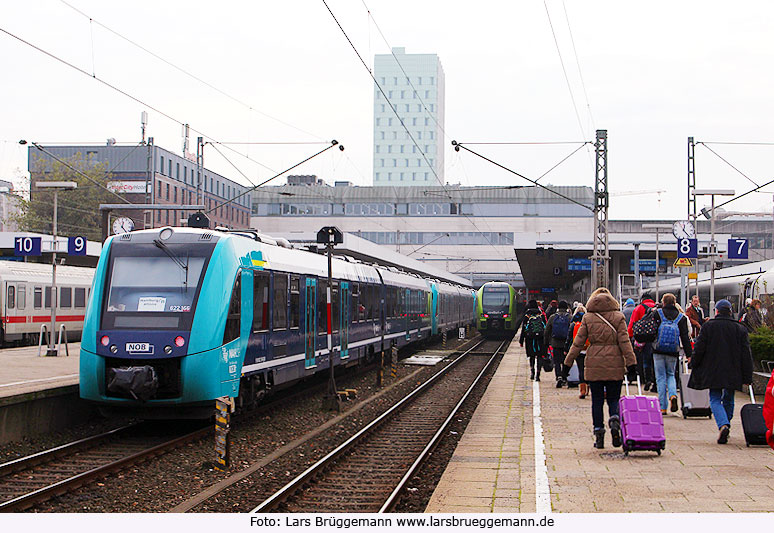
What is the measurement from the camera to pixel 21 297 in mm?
29250

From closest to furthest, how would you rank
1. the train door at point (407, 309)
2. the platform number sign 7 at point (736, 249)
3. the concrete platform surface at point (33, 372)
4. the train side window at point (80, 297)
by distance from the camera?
1. the concrete platform surface at point (33, 372)
2. the platform number sign 7 at point (736, 249)
3. the train door at point (407, 309)
4. the train side window at point (80, 297)

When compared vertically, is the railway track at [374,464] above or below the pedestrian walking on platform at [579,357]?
below

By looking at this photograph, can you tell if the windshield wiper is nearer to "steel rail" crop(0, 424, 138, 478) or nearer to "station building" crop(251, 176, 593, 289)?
"steel rail" crop(0, 424, 138, 478)

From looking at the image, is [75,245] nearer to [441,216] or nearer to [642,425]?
[642,425]

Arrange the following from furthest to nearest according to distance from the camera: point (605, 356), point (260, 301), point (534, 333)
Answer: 1. point (534, 333)
2. point (260, 301)
3. point (605, 356)

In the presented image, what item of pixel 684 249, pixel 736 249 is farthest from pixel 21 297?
pixel 736 249

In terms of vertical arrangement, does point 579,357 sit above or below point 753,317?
below

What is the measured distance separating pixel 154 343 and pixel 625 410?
5.83 m

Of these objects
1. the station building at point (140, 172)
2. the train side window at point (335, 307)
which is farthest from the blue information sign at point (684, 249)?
the station building at point (140, 172)

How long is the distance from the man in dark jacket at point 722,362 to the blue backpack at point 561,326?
6.90m

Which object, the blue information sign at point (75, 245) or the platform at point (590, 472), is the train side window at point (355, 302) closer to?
the blue information sign at point (75, 245)

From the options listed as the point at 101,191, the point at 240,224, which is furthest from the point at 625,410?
the point at 240,224

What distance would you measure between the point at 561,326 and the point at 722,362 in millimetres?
7286

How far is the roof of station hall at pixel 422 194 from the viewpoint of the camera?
81188mm
